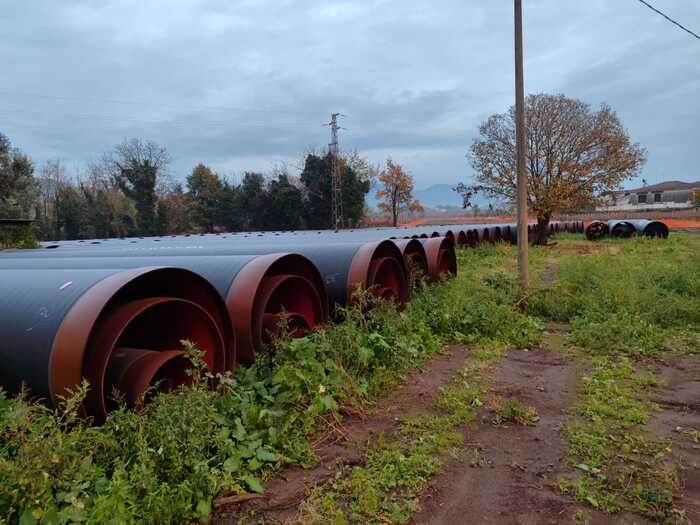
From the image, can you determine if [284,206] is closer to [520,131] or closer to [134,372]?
[520,131]

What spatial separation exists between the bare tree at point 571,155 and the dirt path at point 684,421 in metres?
19.0

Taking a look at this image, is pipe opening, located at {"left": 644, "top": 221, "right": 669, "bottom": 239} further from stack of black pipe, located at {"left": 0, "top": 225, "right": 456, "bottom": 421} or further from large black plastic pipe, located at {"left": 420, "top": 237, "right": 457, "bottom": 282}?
stack of black pipe, located at {"left": 0, "top": 225, "right": 456, "bottom": 421}

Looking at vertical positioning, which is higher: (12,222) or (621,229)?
(12,222)

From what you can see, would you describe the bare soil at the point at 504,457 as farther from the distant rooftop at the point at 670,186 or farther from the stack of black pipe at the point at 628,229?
the distant rooftop at the point at 670,186

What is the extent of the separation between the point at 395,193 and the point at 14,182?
32.2 meters

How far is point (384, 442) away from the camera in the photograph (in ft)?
11.2

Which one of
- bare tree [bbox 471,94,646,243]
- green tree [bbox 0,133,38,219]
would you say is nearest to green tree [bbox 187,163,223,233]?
green tree [bbox 0,133,38,219]

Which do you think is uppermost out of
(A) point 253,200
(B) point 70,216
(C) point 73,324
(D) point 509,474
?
(A) point 253,200

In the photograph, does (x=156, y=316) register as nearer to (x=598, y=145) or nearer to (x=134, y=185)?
(x=598, y=145)

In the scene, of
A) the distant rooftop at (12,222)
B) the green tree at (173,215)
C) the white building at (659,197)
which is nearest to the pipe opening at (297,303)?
the distant rooftop at (12,222)

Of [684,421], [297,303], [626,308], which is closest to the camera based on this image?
[684,421]

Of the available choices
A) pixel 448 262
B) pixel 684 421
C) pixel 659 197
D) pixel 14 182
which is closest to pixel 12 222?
pixel 448 262

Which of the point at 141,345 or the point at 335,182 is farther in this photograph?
the point at 335,182

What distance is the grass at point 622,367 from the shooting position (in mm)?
2824
